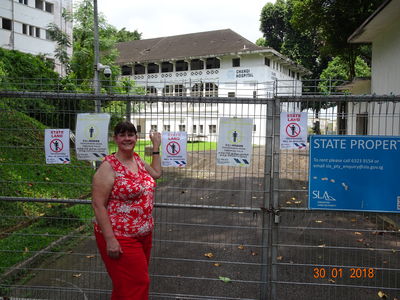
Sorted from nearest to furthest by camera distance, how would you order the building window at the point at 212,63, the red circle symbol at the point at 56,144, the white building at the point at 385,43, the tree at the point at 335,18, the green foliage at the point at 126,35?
1. the red circle symbol at the point at 56,144
2. the white building at the point at 385,43
3. the tree at the point at 335,18
4. the building window at the point at 212,63
5. the green foliage at the point at 126,35

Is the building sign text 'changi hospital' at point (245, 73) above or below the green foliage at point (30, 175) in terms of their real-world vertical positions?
above

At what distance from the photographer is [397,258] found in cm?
539

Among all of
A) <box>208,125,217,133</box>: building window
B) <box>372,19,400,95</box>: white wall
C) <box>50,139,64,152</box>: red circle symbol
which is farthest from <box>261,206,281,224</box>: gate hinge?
<box>372,19,400,95</box>: white wall

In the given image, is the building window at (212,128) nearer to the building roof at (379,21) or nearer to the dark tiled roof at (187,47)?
the building roof at (379,21)

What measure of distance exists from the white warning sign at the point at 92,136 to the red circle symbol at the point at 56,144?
221 millimetres

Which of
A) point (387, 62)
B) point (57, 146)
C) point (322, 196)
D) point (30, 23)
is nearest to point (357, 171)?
point (322, 196)

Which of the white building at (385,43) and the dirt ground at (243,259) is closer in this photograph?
the dirt ground at (243,259)

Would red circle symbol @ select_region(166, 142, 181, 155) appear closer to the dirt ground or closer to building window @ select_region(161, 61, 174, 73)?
the dirt ground

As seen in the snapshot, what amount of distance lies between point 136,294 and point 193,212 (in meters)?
4.94

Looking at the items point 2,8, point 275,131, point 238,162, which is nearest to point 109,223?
point 238,162

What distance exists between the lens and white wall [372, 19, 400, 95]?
9703mm

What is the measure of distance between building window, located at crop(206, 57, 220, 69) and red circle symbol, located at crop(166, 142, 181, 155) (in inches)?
1406
